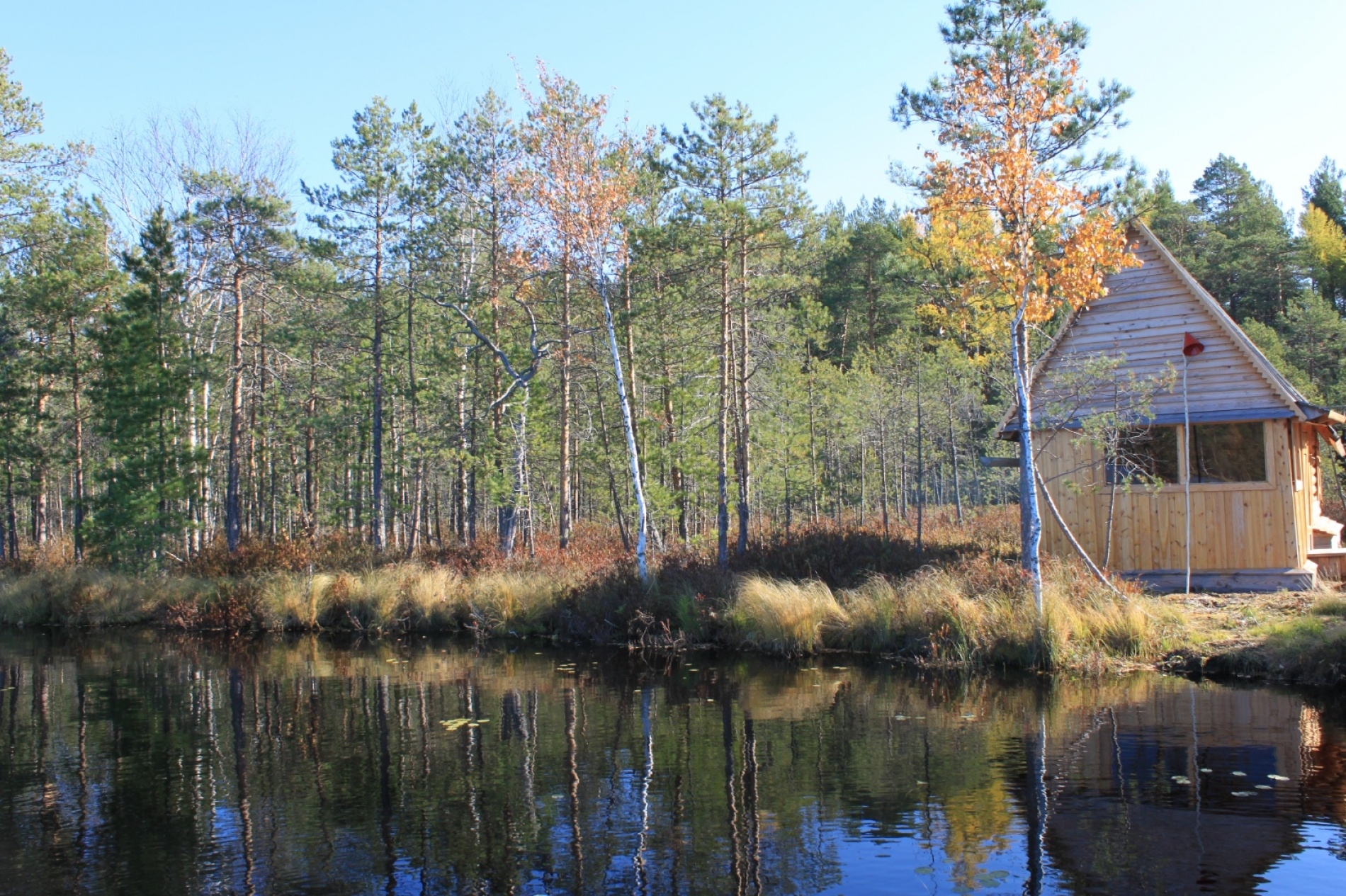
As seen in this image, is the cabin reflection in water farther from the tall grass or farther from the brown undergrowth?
the brown undergrowth

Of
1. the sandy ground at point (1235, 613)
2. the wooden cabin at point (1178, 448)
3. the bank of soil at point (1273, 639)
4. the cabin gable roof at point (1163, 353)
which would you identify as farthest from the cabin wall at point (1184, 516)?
the bank of soil at point (1273, 639)

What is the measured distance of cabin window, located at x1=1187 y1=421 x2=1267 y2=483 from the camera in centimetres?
1798

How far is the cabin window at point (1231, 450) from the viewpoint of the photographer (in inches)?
708

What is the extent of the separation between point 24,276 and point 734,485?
68.9 ft

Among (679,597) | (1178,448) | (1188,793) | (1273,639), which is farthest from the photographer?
(679,597)

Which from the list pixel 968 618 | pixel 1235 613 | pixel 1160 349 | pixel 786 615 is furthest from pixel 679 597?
pixel 1160 349

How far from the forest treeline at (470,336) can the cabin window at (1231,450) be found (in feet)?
13.2

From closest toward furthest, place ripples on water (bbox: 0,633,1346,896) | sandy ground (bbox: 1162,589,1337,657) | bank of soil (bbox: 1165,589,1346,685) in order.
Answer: ripples on water (bbox: 0,633,1346,896)
bank of soil (bbox: 1165,589,1346,685)
sandy ground (bbox: 1162,589,1337,657)

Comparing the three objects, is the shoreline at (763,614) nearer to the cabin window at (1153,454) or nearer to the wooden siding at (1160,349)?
the cabin window at (1153,454)

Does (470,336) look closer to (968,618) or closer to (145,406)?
(145,406)

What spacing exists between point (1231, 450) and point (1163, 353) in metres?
2.60

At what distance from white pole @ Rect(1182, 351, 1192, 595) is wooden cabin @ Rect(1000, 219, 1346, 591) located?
0.05 meters

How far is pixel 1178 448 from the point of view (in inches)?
679

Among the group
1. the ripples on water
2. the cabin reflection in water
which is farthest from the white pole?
the cabin reflection in water
